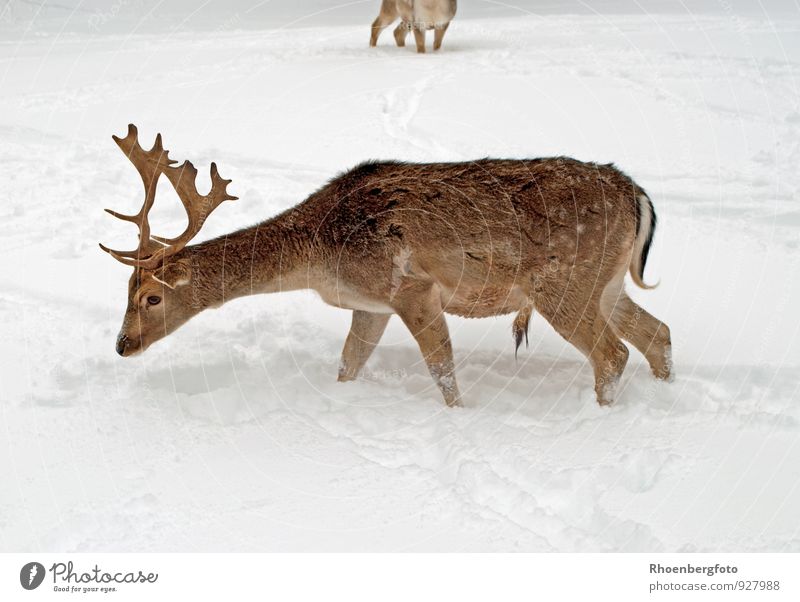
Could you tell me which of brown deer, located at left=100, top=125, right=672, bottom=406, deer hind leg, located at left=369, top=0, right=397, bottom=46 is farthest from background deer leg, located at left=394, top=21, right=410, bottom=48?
brown deer, located at left=100, top=125, right=672, bottom=406

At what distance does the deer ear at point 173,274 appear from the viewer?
6.54 metres

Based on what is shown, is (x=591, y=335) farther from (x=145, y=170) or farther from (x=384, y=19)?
(x=384, y=19)

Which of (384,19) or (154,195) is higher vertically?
(154,195)

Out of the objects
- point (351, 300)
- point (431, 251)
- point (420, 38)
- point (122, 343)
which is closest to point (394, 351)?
point (351, 300)

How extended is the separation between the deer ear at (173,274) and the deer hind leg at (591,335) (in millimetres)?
2562

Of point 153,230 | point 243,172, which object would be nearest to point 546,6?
point 243,172

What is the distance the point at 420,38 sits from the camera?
16031 mm

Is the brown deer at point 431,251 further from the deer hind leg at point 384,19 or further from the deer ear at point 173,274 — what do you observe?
the deer hind leg at point 384,19

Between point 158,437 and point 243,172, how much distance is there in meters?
5.53

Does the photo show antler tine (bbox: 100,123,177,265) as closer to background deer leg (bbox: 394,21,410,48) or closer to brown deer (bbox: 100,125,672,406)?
brown deer (bbox: 100,125,672,406)

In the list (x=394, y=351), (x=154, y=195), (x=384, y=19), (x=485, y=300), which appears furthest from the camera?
(x=384, y=19)

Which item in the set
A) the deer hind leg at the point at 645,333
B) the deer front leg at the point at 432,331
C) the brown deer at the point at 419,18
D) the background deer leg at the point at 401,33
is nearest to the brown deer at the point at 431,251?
the deer front leg at the point at 432,331

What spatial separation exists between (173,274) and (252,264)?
1.86 ft

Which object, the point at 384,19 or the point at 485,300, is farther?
the point at 384,19
